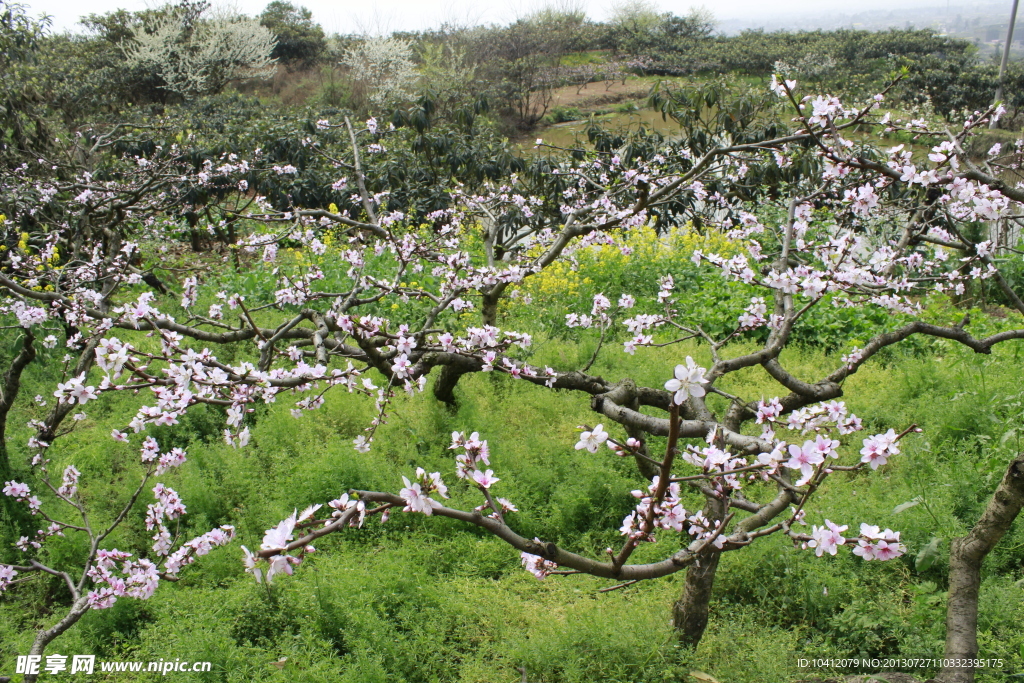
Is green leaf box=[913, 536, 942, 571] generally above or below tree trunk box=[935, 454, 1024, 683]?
below

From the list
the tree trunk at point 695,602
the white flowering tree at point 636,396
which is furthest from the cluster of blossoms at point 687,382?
the tree trunk at point 695,602

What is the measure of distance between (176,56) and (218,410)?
19.1 m

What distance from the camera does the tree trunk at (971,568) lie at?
215 centimetres

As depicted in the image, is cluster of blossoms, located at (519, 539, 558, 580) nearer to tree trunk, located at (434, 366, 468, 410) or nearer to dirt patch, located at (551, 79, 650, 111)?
tree trunk, located at (434, 366, 468, 410)

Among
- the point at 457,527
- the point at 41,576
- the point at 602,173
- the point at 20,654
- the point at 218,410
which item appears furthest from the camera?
the point at 602,173

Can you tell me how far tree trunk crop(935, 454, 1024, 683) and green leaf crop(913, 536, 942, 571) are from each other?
48cm

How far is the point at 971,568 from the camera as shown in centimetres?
234

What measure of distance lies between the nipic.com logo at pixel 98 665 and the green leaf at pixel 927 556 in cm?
318

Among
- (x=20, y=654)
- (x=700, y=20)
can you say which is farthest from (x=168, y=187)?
(x=700, y=20)

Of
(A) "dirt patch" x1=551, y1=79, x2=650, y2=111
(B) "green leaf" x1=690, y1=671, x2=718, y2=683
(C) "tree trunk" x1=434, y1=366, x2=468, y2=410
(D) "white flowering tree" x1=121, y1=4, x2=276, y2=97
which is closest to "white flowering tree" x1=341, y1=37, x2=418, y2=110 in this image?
(D) "white flowering tree" x1=121, y1=4, x2=276, y2=97

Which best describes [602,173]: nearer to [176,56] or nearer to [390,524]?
[390,524]

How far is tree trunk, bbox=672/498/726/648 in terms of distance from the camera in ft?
8.49

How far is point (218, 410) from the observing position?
4883 mm

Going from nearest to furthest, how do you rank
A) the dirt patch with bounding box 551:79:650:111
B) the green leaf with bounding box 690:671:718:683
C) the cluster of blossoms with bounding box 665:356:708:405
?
the cluster of blossoms with bounding box 665:356:708:405 → the green leaf with bounding box 690:671:718:683 → the dirt patch with bounding box 551:79:650:111
